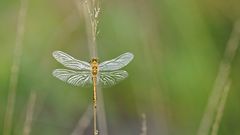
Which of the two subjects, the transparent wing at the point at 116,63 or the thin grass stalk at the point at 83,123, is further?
the thin grass stalk at the point at 83,123

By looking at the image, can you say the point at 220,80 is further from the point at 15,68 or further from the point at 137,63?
the point at 15,68

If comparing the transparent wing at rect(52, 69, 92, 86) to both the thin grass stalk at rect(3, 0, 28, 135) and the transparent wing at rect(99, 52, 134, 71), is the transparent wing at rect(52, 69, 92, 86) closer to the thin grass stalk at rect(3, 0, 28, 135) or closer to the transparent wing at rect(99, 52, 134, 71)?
the transparent wing at rect(99, 52, 134, 71)

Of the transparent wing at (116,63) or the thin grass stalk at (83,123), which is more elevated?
the transparent wing at (116,63)

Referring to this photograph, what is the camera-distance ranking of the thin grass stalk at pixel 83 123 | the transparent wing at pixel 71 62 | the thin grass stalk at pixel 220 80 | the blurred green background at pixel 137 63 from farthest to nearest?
the blurred green background at pixel 137 63
the thin grass stalk at pixel 83 123
the thin grass stalk at pixel 220 80
the transparent wing at pixel 71 62

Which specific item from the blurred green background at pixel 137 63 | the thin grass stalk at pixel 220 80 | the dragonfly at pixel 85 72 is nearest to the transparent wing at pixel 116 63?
the dragonfly at pixel 85 72

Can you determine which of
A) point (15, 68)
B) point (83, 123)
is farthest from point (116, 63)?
point (15, 68)

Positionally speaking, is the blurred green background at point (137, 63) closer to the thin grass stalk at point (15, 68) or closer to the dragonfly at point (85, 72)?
the thin grass stalk at point (15, 68)

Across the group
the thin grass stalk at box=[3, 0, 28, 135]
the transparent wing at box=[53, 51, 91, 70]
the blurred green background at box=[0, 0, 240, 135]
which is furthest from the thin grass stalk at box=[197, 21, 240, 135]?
the transparent wing at box=[53, 51, 91, 70]
